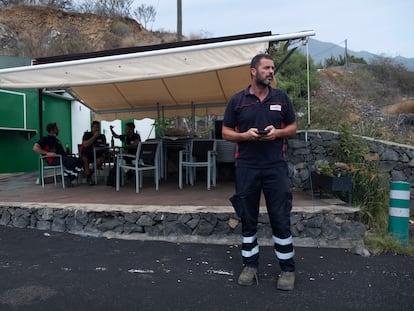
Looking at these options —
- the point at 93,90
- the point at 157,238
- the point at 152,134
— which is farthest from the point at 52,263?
the point at 152,134

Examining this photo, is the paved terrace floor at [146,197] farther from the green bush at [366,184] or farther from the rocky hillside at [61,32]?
the rocky hillside at [61,32]

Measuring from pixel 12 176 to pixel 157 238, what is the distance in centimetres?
597

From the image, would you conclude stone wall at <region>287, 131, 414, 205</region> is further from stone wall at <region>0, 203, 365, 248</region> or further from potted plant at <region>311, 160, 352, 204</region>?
stone wall at <region>0, 203, 365, 248</region>

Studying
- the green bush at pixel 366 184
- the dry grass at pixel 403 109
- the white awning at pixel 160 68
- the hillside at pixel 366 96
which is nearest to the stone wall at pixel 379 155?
the green bush at pixel 366 184

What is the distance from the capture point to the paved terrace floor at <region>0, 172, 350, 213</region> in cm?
475

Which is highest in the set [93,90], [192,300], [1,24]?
[1,24]

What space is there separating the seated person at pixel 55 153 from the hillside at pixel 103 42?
46.2ft

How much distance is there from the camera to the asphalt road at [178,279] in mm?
2912

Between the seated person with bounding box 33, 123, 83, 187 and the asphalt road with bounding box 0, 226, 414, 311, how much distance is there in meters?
2.54

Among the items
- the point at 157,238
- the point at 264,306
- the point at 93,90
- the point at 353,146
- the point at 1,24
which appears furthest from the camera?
the point at 1,24

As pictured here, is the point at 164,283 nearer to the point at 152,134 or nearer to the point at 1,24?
the point at 152,134

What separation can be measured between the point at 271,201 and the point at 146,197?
2773 millimetres

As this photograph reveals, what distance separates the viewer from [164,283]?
3.32 meters

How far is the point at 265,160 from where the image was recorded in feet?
10.3
